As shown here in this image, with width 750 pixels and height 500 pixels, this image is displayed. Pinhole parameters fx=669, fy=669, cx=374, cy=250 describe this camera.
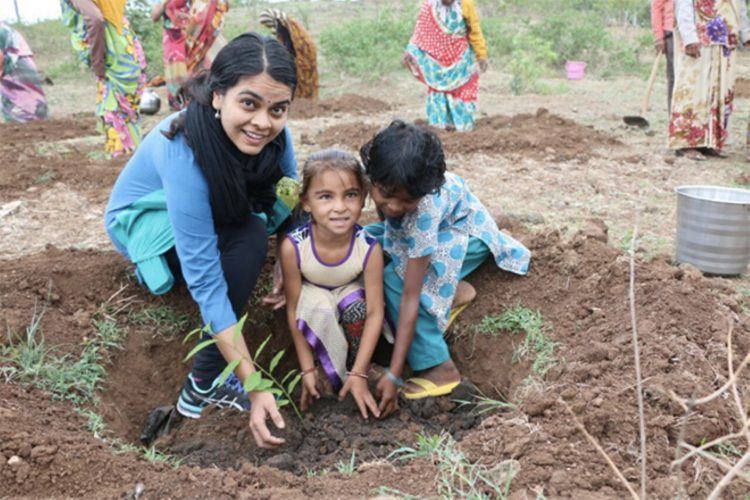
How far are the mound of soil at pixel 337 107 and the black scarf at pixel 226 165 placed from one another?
5.22 m

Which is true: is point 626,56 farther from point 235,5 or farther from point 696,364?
point 696,364

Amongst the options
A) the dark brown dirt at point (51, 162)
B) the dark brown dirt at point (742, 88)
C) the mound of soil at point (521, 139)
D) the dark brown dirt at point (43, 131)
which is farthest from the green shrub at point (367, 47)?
the dark brown dirt at point (742, 88)

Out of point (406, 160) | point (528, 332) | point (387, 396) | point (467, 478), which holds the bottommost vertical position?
point (387, 396)

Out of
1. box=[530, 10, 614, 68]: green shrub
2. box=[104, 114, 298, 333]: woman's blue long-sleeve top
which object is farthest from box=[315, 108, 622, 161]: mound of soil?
box=[530, 10, 614, 68]: green shrub

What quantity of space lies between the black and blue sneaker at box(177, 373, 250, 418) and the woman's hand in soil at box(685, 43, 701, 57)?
4.42 metres

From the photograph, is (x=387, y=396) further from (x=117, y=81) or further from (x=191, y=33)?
(x=191, y=33)

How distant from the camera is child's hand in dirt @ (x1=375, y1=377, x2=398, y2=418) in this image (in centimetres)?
252

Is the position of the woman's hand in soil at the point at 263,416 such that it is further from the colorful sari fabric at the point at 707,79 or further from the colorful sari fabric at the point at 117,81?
the colorful sari fabric at the point at 707,79

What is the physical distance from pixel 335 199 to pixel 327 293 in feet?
1.34

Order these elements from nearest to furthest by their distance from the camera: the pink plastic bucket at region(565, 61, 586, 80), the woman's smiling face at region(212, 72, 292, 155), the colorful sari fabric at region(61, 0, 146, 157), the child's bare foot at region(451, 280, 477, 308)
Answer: the woman's smiling face at region(212, 72, 292, 155) < the child's bare foot at region(451, 280, 477, 308) < the colorful sari fabric at region(61, 0, 146, 157) < the pink plastic bucket at region(565, 61, 586, 80)

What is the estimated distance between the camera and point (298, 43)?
8.04m

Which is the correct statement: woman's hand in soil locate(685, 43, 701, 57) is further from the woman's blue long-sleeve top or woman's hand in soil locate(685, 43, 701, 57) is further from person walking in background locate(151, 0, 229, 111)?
the woman's blue long-sleeve top

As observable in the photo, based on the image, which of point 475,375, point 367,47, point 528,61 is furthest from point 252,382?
point 367,47

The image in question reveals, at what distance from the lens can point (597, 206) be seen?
421 centimetres
